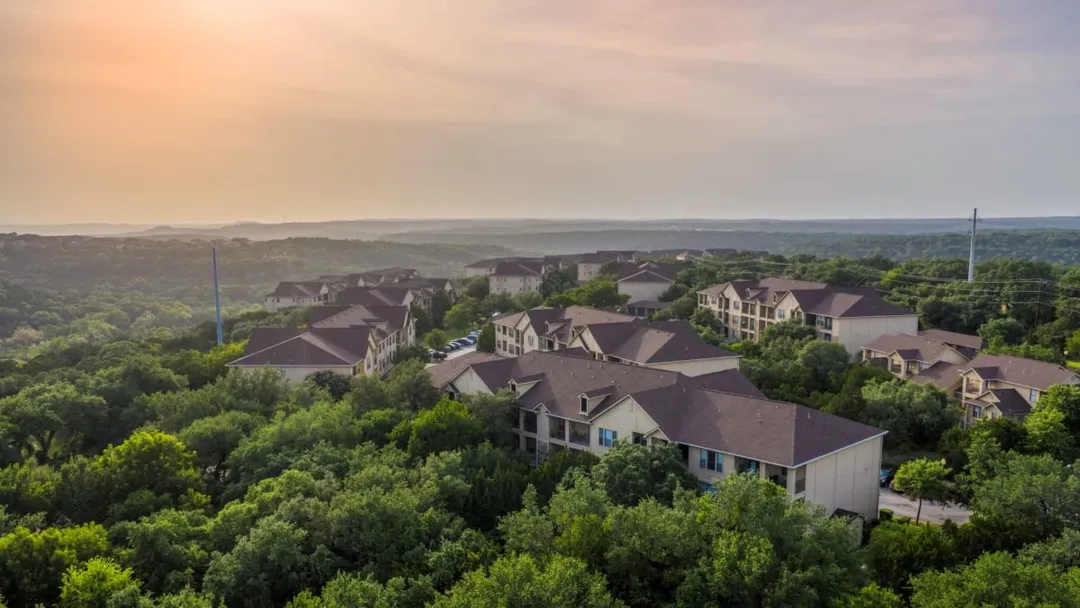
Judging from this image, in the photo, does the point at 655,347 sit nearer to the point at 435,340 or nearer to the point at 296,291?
the point at 435,340

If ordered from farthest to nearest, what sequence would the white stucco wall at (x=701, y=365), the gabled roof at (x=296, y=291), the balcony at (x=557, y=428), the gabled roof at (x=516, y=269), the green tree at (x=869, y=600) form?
the gabled roof at (x=516, y=269), the gabled roof at (x=296, y=291), the white stucco wall at (x=701, y=365), the balcony at (x=557, y=428), the green tree at (x=869, y=600)

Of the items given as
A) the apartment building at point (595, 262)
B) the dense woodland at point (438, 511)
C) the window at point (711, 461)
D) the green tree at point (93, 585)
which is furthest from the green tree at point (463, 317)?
the green tree at point (93, 585)

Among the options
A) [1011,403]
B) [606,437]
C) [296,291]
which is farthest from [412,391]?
[296,291]

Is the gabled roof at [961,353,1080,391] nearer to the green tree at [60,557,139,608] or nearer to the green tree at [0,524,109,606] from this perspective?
A: the green tree at [60,557,139,608]

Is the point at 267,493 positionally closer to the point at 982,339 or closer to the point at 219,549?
the point at 219,549

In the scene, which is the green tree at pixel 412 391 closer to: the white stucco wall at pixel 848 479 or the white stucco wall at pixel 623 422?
the white stucco wall at pixel 623 422

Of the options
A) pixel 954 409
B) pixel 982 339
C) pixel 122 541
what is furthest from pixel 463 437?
pixel 982 339
